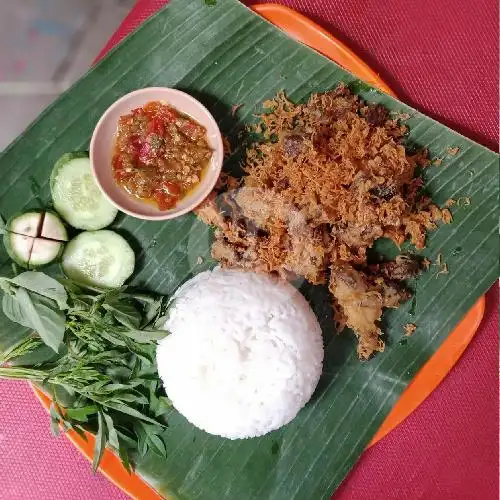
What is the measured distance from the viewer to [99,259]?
3.00 meters

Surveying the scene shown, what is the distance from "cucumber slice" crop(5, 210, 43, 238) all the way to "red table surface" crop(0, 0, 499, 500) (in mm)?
1127

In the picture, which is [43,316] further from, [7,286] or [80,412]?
[80,412]

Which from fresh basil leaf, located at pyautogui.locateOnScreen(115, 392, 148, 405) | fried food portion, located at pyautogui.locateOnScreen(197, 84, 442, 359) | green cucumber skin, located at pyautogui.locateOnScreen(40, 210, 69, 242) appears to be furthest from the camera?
green cucumber skin, located at pyautogui.locateOnScreen(40, 210, 69, 242)

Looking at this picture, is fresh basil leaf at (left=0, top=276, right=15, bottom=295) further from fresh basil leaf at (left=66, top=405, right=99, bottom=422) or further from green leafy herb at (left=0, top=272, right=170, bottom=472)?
fresh basil leaf at (left=66, top=405, right=99, bottom=422)

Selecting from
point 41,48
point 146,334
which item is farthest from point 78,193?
point 41,48

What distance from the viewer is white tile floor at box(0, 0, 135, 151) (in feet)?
10.6

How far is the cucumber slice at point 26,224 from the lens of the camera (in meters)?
2.92

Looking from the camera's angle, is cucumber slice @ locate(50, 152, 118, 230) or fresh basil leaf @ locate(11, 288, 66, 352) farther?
cucumber slice @ locate(50, 152, 118, 230)

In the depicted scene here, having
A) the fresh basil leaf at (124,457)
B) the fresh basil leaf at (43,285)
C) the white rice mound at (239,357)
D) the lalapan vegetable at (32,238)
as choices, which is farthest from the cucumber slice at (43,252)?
the fresh basil leaf at (124,457)

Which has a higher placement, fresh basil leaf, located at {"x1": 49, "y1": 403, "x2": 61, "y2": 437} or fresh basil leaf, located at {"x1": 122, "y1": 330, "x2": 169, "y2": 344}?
fresh basil leaf, located at {"x1": 122, "y1": 330, "x2": 169, "y2": 344}

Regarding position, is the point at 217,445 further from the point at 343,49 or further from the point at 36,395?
the point at 343,49

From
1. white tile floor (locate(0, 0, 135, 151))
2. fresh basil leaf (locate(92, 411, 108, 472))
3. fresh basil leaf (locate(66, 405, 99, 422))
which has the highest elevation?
white tile floor (locate(0, 0, 135, 151))

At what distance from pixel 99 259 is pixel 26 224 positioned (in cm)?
44

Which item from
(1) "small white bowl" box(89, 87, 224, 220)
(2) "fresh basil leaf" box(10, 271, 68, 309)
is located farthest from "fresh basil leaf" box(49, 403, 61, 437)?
(1) "small white bowl" box(89, 87, 224, 220)
